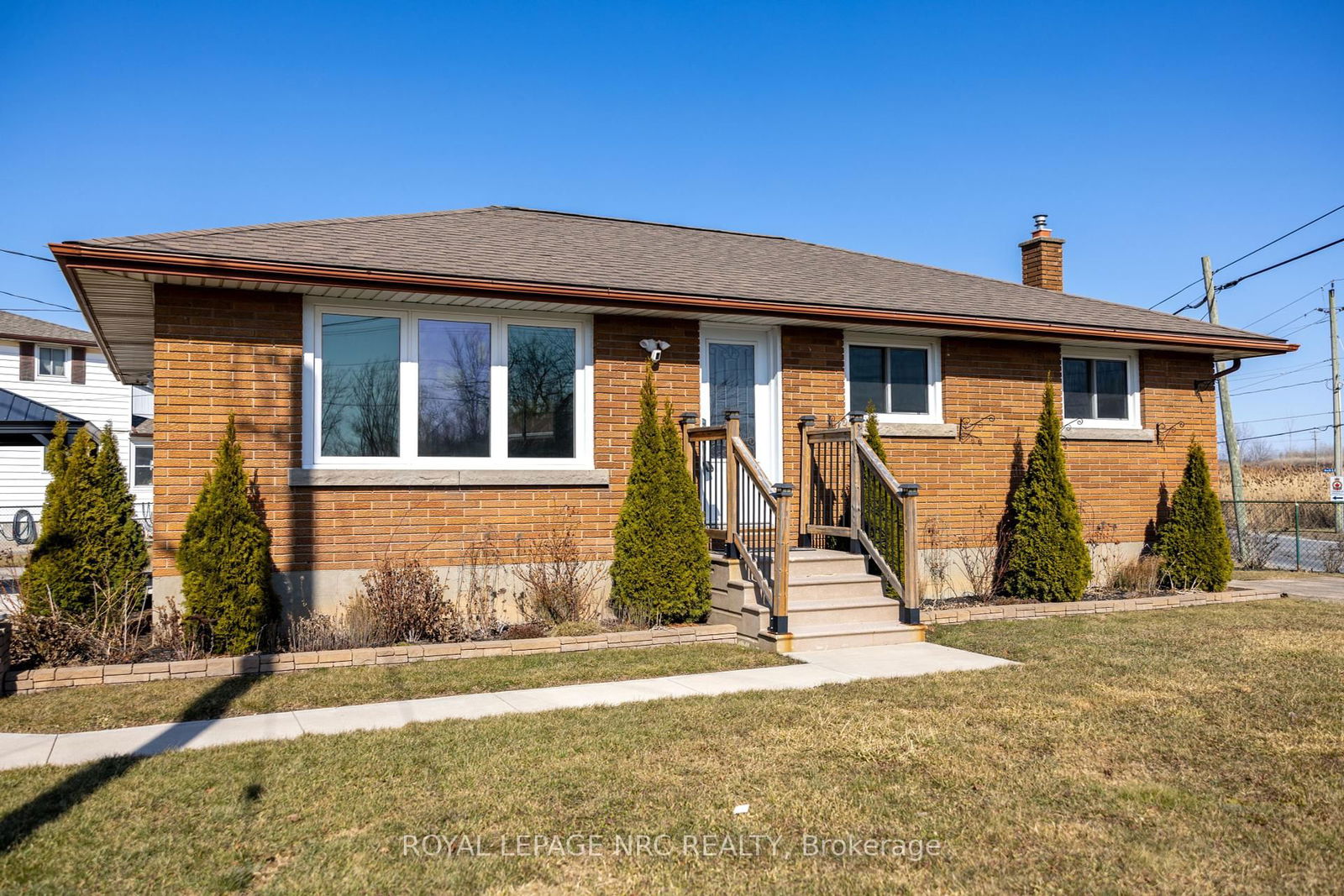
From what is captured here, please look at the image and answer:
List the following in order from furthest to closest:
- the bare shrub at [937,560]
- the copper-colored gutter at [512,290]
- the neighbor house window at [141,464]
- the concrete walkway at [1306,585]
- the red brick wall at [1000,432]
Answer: the neighbor house window at [141,464], the concrete walkway at [1306,585], the bare shrub at [937,560], the red brick wall at [1000,432], the copper-colored gutter at [512,290]

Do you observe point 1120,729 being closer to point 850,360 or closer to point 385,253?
point 850,360

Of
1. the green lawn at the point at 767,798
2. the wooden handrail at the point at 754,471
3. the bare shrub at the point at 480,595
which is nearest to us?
the green lawn at the point at 767,798

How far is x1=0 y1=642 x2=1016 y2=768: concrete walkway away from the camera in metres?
5.26

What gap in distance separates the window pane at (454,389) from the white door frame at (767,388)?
2.61 metres

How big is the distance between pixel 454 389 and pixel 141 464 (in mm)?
21492

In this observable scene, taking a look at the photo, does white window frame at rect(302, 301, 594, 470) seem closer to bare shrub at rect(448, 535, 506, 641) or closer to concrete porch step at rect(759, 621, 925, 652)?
bare shrub at rect(448, 535, 506, 641)

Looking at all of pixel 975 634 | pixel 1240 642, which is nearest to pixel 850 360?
pixel 975 634

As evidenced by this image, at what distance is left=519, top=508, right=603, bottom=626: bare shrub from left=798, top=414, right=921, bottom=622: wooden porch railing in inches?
103

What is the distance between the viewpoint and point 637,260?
11.1m

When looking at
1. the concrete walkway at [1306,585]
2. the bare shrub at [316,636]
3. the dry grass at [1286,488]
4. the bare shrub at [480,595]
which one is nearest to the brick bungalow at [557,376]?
the bare shrub at [480,595]

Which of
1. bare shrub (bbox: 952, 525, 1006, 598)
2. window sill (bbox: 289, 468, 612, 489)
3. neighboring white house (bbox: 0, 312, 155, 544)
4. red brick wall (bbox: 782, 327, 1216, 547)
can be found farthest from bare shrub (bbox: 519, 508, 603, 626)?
neighboring white house (bbox: 0, 312, 155, 544)

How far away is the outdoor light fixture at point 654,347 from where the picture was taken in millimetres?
9883

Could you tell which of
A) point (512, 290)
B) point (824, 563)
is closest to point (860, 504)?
point (824, 563)

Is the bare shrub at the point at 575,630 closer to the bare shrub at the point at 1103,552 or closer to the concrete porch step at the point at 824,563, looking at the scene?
the concrete porch step at the point at 824,563
